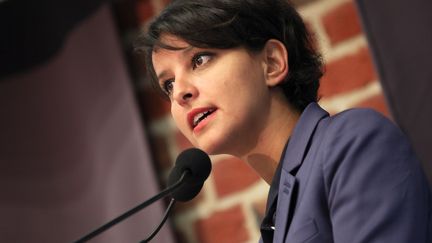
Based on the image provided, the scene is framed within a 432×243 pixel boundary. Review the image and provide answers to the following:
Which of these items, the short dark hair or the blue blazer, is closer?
the blue blazer

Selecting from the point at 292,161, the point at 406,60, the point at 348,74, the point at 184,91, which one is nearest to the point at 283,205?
the point at 292,161

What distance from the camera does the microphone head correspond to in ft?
2.50

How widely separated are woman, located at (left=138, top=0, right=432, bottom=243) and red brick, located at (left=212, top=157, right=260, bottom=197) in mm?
262

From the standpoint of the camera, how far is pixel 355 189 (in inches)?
26.2

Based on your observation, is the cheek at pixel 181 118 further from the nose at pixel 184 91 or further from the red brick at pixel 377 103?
the red brick at pixel 377 103

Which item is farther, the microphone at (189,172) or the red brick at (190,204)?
the red brick at (190,204)

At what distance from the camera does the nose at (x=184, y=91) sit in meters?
0.81

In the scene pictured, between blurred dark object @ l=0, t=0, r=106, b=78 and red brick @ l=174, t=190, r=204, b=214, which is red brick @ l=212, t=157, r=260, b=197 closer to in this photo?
red brick @ l=174, t=190, r=204, b=214

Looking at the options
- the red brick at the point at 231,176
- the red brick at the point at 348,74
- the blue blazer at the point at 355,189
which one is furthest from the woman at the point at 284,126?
the red brick at the point at 231,176

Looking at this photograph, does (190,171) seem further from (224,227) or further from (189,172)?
(224,227)

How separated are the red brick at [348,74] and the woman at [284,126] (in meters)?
0.15

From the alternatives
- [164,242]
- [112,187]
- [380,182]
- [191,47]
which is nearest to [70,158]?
[112,187]

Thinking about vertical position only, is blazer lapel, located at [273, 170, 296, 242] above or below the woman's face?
below

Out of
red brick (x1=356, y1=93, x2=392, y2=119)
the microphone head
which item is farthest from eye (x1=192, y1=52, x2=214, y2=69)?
red brick (x1=356, y1=93, x2=392, y2=119)
